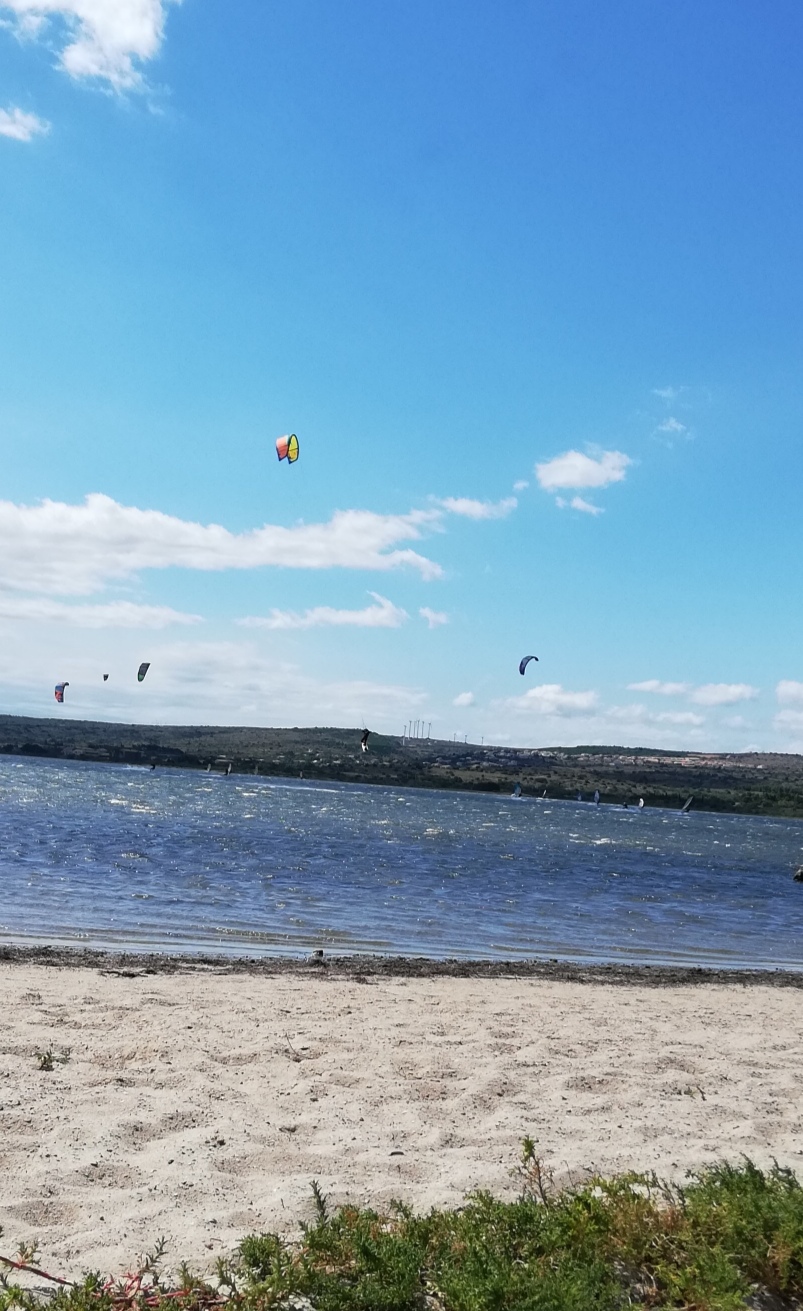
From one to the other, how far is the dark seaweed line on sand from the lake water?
1169 millimetres

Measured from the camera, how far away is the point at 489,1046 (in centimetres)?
882

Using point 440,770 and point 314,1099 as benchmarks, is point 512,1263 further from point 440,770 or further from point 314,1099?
point 440,770

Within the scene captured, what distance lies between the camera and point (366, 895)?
897 inches

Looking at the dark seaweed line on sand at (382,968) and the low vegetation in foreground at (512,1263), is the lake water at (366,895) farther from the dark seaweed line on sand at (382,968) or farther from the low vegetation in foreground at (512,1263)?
the low vegetation in foreground at (512,1263)

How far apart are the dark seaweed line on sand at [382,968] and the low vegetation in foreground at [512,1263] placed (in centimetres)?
736

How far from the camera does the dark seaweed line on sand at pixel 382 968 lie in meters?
12.2

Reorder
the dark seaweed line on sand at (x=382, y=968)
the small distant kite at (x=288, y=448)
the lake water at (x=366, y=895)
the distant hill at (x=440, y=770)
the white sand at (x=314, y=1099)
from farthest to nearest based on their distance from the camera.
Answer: the distant hill at (x=440, y=770), the small distant kite at (x=288, y=448), the lake water at (x=366, y=895), the dark seaweed line on sand at (x=382, y=968), the white sand at (x=314, y=1099)

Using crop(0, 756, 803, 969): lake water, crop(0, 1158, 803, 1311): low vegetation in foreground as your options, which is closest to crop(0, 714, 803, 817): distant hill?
crop(0, 756, 803, 969): lake water

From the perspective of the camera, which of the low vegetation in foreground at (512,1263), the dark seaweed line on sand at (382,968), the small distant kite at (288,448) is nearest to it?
the low vegetation in foreground at (512,1263)

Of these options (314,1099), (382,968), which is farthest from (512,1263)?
(382,968)

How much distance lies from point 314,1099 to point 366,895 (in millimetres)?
15987

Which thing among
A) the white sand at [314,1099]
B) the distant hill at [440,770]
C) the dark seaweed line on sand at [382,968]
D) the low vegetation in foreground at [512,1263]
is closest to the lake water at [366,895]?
the dark seaweed line on sand at [382,968]

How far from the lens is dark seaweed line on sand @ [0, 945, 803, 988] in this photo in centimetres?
1219

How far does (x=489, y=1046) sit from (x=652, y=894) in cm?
2147
